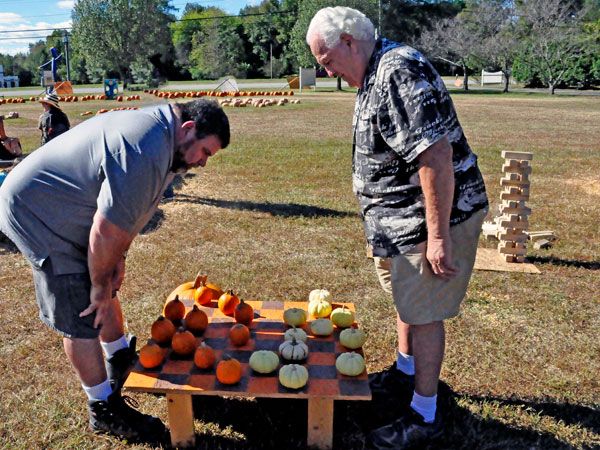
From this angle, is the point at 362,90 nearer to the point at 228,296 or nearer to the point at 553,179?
the point at 228,296

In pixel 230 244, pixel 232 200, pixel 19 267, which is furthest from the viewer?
pixel 232 200

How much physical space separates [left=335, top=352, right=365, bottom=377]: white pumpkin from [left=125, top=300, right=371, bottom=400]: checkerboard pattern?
1.1 inches

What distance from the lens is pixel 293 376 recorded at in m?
2.48

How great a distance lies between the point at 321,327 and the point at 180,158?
1.31 m

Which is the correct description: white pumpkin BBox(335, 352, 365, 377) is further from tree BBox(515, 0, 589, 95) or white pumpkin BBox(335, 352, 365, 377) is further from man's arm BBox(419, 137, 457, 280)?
tree BBox(515, 0, 589, 95)

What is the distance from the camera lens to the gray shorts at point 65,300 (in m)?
→ 2.37

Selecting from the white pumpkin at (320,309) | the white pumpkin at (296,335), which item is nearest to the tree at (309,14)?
the white pumpkin at (320,309)

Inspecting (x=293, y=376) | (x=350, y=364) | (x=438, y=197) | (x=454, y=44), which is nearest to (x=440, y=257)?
(x=438, y=197)

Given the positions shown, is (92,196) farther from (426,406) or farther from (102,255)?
(426,406)

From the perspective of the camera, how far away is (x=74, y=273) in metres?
2.38

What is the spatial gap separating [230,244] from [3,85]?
177 feet

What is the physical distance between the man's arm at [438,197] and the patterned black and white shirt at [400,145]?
0.17 feet

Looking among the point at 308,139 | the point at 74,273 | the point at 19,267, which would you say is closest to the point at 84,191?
the point at 74,273

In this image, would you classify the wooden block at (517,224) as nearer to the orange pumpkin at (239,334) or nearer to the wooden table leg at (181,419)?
the orange pumpkin at (239,334)
